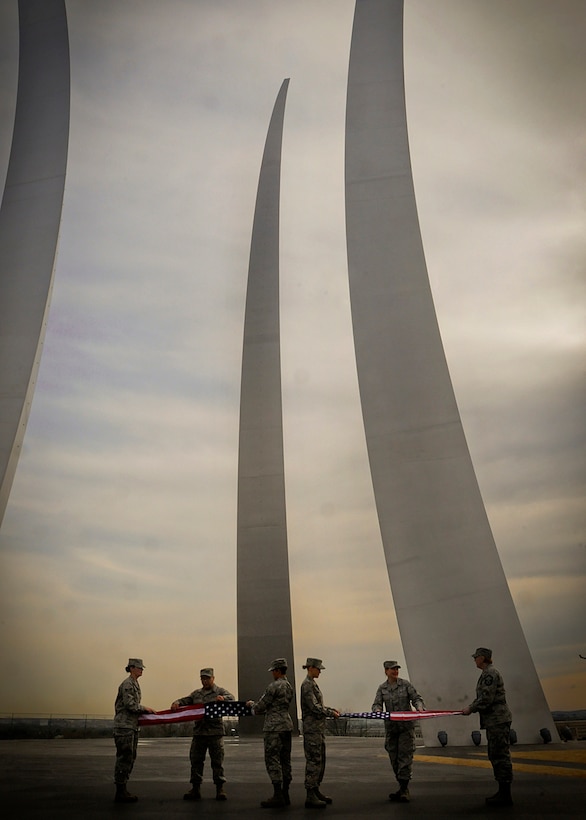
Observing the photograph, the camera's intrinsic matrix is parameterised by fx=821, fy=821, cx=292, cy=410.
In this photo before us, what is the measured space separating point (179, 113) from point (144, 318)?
16.9 ft

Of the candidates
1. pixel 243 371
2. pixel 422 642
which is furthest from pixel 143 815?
pixel 243 371

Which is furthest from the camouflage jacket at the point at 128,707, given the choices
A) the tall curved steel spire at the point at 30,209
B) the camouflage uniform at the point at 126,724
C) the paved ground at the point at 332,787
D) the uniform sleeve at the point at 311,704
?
the tall curved steel spire at the point at 30,209

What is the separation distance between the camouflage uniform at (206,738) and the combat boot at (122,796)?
0.60m

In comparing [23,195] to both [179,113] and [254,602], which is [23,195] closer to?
[179,113]

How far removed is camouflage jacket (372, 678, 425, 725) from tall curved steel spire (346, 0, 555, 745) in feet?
13.8

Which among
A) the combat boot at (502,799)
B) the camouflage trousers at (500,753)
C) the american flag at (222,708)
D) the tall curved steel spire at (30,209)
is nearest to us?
the combat boot at (502,799)

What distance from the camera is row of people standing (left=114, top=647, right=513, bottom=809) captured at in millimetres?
5879

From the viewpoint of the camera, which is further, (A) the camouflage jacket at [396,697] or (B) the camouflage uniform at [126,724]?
(A) the camouflage jacket at [396,697]

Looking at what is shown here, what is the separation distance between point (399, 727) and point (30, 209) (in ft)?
38.1

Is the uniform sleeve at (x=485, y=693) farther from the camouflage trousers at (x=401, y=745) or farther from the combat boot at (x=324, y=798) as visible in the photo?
the combat boot at (x=324, y=798)

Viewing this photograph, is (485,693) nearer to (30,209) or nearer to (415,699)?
(415,699)

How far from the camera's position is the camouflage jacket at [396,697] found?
6.62m

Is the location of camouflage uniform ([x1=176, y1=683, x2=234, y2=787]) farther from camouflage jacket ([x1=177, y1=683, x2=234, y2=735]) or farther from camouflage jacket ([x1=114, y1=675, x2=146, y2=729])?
camouflage jacket ([x1=114, y1=675, x2=146, y2=729])

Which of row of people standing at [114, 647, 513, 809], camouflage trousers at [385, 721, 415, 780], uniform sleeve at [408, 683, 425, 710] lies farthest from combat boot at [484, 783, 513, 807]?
uniform sleeve at [408, 683, 425, 710]
